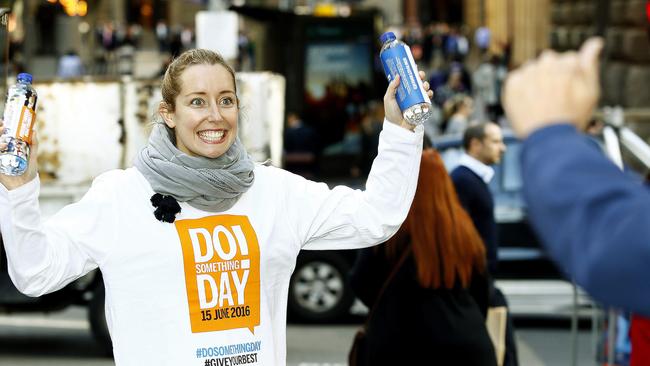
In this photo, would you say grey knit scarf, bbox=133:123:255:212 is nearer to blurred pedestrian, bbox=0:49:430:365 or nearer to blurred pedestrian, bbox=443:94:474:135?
blurred pedestrian, bbox=0:49:430:365

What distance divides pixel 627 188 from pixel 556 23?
3051 centimetres

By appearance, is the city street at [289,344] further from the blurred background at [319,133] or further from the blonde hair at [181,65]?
the blonde hair at [181,65]

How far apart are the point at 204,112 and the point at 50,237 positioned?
57cm

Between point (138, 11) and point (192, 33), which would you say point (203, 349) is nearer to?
point (192, 33)

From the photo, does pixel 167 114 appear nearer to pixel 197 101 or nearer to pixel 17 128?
pixel 197 101

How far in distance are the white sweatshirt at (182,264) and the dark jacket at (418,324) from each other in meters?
1.79

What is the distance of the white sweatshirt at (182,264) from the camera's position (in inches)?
144

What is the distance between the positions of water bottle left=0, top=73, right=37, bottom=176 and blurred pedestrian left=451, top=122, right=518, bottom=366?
3.26 meters

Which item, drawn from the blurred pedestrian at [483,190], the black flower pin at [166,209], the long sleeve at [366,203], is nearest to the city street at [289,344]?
the blurred pedestrian at [483,190]

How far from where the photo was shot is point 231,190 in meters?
3.79

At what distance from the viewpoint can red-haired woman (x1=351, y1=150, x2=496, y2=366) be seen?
5578 millimetres

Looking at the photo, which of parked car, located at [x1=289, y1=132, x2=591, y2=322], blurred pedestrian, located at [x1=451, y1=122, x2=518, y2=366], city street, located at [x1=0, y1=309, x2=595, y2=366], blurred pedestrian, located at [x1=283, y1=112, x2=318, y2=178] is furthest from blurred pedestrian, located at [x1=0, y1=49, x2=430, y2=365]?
blurred pedestrian, located at [x1=283, y1=112, x2=318, y2=178]

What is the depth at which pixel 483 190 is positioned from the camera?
7.08 m

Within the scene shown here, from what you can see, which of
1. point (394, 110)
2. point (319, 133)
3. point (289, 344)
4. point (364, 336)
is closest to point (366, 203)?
point (394, 110)
